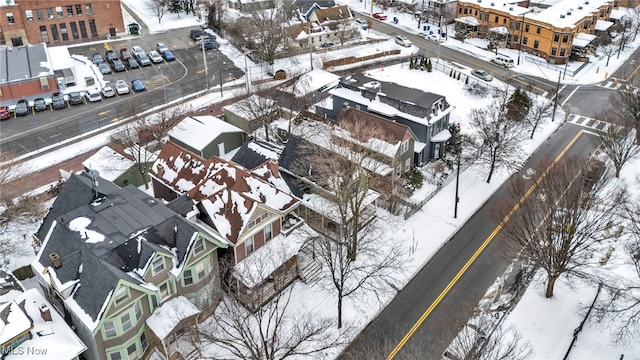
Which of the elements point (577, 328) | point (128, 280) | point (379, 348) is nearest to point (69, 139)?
point (128, 280)

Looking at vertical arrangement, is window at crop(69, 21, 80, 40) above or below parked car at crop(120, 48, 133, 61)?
above

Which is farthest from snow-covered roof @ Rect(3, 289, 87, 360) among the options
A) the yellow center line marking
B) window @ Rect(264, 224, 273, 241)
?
the yellow center line marking

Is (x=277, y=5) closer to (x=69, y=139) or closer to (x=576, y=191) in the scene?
(x=69, y=139)

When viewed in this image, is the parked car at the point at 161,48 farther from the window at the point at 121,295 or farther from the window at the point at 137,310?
the window at the point at 121,295

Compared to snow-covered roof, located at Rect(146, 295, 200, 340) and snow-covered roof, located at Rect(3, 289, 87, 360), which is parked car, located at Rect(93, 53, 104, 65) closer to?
snow-covered roof, located at Rect(3, 289, 87, 360)

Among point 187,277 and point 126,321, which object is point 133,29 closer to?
point 187,277
